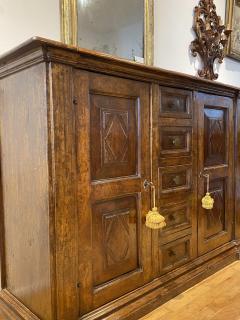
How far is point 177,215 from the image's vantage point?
1.67 metres

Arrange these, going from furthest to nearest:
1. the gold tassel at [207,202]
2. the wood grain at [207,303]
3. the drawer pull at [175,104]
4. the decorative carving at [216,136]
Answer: the decorative carving at [216,136] < the gold tassel at [207,202] < the drawer pull at [175,104] < the wood grain at [207,303]

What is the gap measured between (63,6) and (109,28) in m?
0.31

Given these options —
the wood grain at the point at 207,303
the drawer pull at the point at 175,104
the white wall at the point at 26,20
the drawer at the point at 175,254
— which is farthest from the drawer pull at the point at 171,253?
the white wall at the point at 26,20

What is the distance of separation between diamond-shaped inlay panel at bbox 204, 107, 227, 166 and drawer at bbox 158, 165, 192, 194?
0.72ft

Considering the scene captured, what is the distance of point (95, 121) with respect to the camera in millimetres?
1247

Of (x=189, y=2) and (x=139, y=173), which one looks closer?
(x=139, y=173)

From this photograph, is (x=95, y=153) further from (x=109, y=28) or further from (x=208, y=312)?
(x=208, y=312)

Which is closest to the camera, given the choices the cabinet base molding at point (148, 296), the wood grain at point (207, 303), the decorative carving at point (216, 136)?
the cabinet base molding at point (148, 296)

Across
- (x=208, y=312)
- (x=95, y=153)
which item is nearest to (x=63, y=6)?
(x=95, y=153)

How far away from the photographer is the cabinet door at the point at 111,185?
1.22 m

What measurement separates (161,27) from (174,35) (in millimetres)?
154

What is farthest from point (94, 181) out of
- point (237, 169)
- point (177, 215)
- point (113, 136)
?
point (237, 169)

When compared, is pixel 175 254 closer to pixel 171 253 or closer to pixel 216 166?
A: pixel 171 253

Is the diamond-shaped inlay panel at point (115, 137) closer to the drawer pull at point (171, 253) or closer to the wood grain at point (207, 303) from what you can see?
the drawer pull at point (171, 253)
